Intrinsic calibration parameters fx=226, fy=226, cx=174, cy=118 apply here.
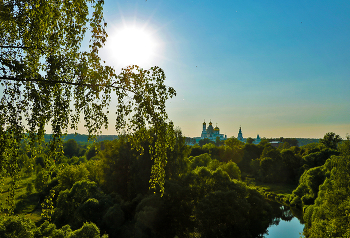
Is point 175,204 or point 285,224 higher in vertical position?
point 175,204

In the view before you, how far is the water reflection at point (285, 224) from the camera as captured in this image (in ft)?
94.7

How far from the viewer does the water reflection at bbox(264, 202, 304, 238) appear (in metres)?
28.9

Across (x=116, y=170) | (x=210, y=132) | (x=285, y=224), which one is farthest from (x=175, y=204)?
(x=210, y=132)

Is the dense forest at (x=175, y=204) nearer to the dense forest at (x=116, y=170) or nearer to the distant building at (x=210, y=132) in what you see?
the dense forest at (x=116, y=170)

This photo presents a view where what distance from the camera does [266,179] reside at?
61.8m

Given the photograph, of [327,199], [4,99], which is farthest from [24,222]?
[327,199]

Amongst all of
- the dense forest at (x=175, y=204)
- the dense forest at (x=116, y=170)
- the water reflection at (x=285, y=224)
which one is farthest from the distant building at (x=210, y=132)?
the dense forest at (x=175, y=204)

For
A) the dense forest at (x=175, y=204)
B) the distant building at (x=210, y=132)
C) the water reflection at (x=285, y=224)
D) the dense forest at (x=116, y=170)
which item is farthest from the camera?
the distant building at (x=210, y=132)

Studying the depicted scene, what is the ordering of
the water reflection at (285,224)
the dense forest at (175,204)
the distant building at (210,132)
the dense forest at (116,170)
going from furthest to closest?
the distant building at (210,132) < the water reflection at (285,224) < the dense forest at (175,204) < the dense forest at (116,170)

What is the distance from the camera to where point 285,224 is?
1292 inches

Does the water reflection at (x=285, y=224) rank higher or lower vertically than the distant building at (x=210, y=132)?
lower

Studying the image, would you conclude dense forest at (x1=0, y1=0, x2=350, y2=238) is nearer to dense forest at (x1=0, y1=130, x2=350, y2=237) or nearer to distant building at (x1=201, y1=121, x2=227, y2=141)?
dense forest at (x1=0, y1=130, x2=350, y2=237)

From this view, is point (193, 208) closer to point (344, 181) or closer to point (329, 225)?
point (329, 225)

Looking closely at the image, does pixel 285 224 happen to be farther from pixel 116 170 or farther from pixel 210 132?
pixel 210 132
